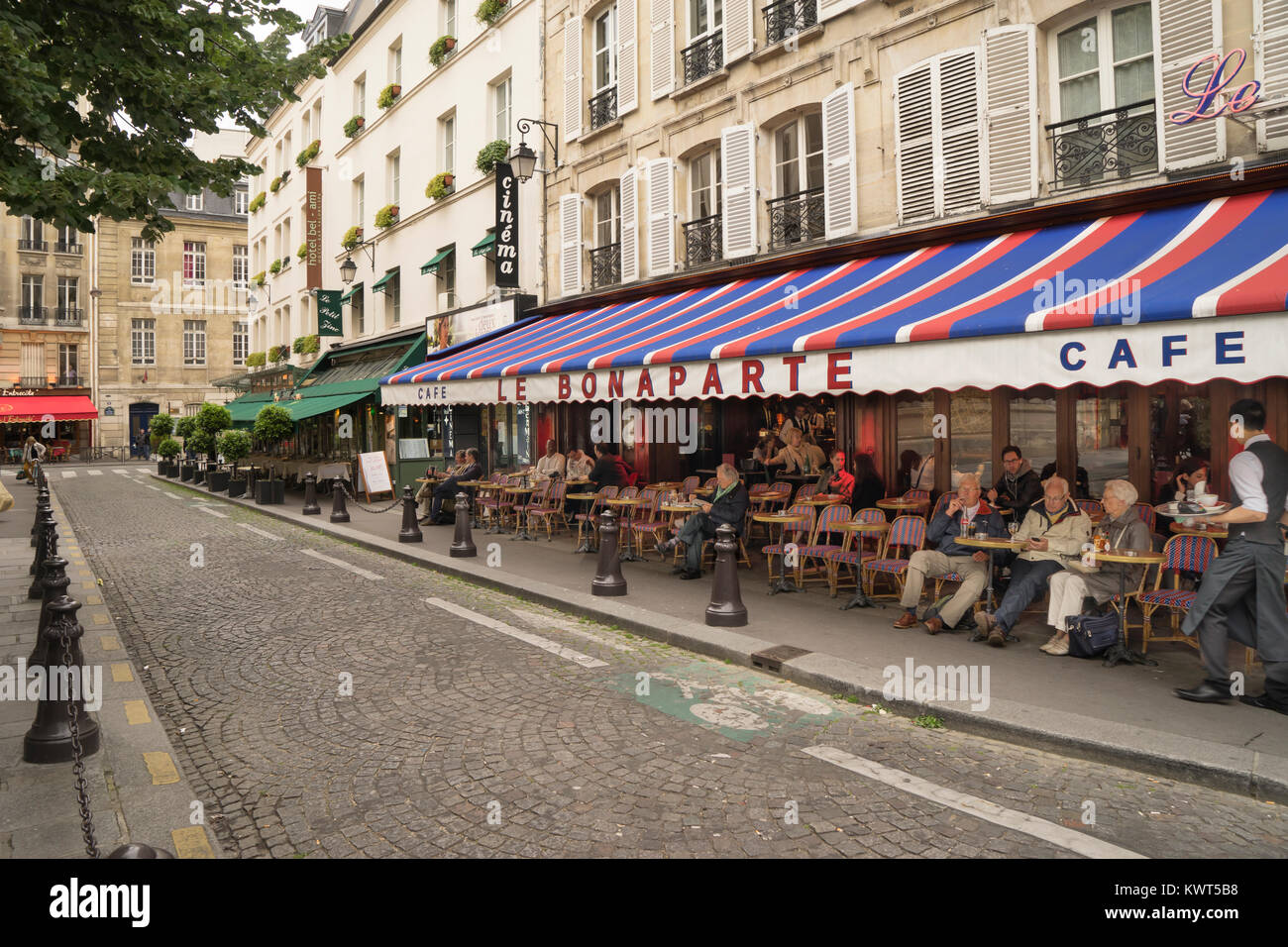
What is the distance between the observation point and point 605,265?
1441 centimetres

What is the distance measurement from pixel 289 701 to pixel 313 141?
88.2 ft

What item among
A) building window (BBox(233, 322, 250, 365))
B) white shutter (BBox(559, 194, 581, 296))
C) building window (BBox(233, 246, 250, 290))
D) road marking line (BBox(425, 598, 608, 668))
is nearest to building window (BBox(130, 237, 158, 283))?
building window (BBox(233, 246, 250, 290))

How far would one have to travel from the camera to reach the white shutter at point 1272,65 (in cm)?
657

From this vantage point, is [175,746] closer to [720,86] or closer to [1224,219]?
[1224,219]

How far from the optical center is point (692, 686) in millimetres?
5465

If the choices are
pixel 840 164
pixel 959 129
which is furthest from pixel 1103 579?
pixel 840 164

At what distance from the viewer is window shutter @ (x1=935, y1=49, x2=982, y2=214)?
877cm

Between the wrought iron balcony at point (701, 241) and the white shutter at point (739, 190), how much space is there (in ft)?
1.17

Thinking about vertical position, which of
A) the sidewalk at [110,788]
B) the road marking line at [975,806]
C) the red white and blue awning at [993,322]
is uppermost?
the red white and blue awning at [993,322]

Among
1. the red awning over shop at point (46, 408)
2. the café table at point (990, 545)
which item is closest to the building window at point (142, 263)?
the red awning over shop at point (46, 408)

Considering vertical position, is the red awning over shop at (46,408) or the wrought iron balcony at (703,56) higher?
the wrought iron balcony at (703,56)

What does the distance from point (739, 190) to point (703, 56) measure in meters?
2.41

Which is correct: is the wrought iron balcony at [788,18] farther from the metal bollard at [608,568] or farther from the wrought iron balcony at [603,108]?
the metal bollard at [608,568]
